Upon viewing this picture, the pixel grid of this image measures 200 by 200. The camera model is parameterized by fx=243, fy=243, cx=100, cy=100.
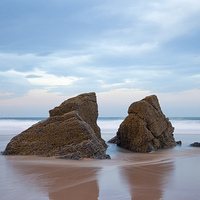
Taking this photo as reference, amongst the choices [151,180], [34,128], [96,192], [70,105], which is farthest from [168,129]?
[96,192]

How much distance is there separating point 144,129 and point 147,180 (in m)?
4.68

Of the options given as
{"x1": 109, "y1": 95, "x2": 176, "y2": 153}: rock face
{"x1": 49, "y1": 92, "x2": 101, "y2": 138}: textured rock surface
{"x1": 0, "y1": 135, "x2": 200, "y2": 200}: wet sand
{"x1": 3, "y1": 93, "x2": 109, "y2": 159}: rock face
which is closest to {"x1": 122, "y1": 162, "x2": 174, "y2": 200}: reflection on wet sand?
{"x1": 0, "y1": 135, "x2": 200, "y2": 200}: wet sand

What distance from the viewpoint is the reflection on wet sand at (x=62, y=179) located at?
3016 millimetres

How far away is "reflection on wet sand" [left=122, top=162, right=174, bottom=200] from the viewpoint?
3004 millimetres

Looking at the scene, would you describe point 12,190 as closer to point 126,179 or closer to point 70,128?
point 126,179

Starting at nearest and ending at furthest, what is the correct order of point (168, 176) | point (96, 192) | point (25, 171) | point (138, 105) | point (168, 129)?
point (96, 192) → point (168, 176) → point (25, 171) → point (138, 105) → point (168, 129)

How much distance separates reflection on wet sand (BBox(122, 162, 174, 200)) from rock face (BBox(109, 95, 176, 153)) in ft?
11.1

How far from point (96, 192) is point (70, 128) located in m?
3.49

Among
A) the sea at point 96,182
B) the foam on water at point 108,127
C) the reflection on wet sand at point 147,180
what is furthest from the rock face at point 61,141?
the foam on water at point 108,127

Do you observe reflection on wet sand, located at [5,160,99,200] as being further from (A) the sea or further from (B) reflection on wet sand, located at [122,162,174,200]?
(B) reflection on wet sand, located at [122,162,174,200]

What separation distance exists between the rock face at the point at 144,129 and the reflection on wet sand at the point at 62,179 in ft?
13.2

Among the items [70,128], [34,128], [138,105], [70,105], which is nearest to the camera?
[70,128]

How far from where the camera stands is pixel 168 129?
31.7 ft

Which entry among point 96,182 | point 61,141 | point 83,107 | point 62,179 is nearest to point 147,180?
point 96,182
